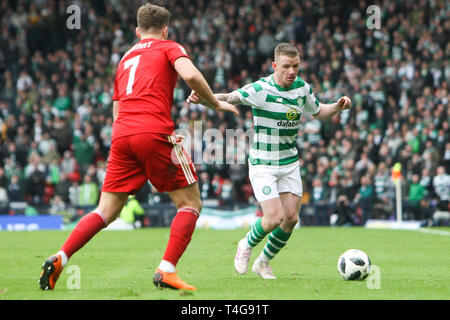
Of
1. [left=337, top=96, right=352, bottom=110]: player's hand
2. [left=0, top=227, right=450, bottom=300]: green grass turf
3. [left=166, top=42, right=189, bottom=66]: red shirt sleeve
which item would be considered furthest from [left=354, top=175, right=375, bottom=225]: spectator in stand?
[left=166, top=42, right=189, bottom=66]: red shirt sleeve

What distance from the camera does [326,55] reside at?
2570 centimetres

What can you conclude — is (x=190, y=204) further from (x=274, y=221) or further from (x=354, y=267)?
(x=354, y=267)

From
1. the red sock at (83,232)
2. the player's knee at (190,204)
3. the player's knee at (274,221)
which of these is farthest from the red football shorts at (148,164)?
the player's knee at (274,221)

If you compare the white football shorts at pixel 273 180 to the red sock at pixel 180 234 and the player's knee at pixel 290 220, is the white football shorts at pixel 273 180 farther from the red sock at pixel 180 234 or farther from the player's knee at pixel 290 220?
the red sock at pixel 180 234

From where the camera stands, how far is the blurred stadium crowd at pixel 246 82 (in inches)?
886

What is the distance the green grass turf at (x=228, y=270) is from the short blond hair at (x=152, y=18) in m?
2.37

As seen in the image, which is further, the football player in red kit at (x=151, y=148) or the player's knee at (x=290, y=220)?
the player's knee at (x=290, y=220)

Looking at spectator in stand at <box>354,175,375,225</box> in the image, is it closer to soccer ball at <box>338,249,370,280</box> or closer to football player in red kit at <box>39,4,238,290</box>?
soccer ball at <box>338,249,370,280</box>

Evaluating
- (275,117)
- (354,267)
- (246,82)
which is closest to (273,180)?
(275,117)

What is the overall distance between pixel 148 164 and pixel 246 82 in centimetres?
1871

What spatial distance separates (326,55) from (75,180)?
9.43 m

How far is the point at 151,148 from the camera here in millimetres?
6527

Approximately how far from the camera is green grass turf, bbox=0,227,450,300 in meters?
6.50
